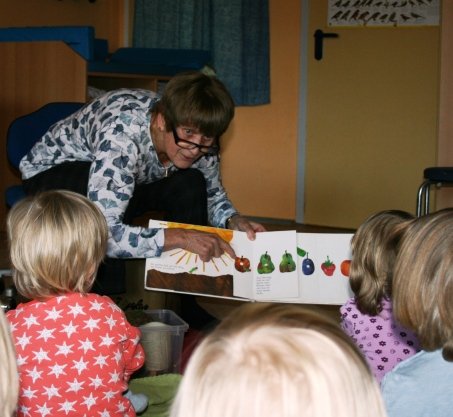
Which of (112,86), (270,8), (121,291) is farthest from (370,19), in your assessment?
(121,291)

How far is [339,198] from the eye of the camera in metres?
4.84

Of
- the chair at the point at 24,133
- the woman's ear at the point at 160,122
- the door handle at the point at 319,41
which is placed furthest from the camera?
the door handle at the point at 319,41

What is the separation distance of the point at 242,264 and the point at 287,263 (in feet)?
0.44

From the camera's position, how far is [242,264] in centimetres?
238

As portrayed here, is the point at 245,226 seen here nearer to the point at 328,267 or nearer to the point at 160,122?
the point at 328,267

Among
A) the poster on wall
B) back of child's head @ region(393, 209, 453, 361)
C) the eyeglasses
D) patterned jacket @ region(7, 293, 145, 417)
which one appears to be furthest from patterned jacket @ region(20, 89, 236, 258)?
the poster on wall

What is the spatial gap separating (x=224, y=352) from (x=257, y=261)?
163cm

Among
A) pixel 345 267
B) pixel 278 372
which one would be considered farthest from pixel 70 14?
pixel 278 372

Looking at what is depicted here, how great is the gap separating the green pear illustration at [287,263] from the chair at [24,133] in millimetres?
847

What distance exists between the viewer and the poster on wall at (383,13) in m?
4.38

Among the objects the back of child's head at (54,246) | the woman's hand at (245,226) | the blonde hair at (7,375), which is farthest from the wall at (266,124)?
the blonde hair at (7,375)

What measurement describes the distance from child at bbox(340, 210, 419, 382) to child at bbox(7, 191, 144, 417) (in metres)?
0.53

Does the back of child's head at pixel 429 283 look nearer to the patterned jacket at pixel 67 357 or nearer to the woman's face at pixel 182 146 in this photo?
the patterned jacket at pixel 67 357

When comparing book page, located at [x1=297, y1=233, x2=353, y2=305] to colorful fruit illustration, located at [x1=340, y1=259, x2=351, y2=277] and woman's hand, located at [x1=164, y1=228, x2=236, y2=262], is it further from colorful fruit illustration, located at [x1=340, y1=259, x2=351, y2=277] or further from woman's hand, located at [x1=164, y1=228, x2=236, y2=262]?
woman's hand, located at [x1=164, y1=228, x2=236, y2=262]
